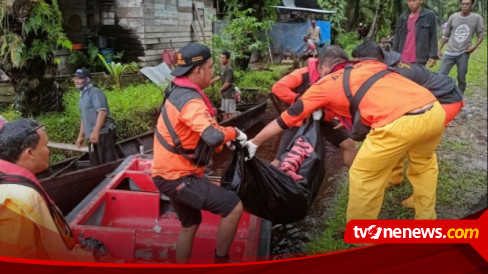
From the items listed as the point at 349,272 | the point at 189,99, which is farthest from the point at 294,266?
the point at 189,99

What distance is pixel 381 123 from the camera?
4.98 ft

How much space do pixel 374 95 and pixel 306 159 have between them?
1.21 feet

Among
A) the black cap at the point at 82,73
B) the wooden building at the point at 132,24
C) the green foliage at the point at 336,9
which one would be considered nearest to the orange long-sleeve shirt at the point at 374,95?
the green foliage at the point at 336,9

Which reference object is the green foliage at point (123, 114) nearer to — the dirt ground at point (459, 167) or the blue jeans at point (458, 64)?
the dirt ground at point (459, 167)

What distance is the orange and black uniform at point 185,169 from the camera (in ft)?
4.32

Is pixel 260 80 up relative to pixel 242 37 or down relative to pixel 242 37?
down

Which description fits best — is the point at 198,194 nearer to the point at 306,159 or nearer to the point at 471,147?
the point at 306,159

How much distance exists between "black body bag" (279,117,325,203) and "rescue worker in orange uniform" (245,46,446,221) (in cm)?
9

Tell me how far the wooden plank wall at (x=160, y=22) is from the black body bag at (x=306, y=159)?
55 cm

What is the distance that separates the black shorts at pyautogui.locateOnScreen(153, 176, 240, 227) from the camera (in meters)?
1.46

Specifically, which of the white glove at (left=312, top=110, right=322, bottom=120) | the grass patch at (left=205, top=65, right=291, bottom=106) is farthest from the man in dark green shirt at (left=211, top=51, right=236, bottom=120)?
the white glove at (left=312, top=110, right=322, bottom=120)

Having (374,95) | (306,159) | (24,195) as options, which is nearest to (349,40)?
(374,95)

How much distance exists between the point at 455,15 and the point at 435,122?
41 centimetres

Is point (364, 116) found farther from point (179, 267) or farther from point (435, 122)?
point (179, 267)
